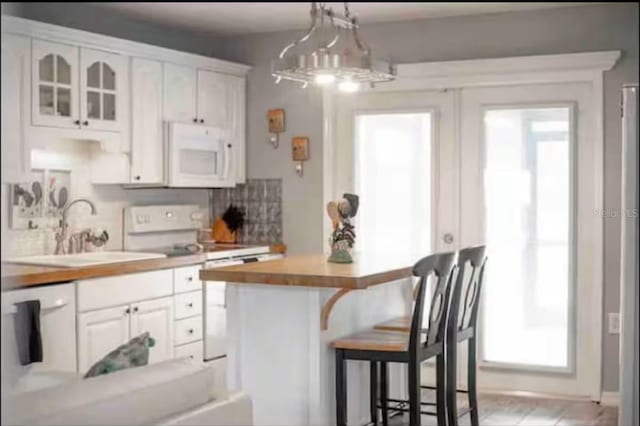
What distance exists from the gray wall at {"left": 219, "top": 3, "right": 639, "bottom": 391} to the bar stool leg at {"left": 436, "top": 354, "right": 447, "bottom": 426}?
1.63m

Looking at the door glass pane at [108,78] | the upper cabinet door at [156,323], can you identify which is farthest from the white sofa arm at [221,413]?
the door glass pane at [108,78]

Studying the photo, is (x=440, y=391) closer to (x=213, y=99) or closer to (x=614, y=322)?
(x=614, y=322)

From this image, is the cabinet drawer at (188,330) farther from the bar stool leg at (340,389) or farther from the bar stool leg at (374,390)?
the bar stool leg at (340,389)

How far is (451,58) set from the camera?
5.44 meters

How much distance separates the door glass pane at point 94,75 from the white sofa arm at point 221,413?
269 cm

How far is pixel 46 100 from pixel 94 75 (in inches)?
15.8

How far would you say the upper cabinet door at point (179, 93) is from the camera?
212 inches

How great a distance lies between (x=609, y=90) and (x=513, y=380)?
184 cm

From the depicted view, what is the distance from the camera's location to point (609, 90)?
5031 mm

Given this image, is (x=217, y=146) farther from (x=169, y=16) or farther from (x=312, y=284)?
(x=312, y=284)

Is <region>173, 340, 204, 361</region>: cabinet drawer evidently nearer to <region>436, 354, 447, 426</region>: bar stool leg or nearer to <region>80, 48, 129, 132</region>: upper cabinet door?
<region>80, 48, 129, 132</region>: upper cabinet door

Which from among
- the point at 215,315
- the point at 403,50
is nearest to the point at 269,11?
the point at 403,50

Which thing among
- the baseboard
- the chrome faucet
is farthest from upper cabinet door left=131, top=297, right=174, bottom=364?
the baseboard

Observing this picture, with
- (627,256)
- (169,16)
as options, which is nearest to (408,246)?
(169,16)
